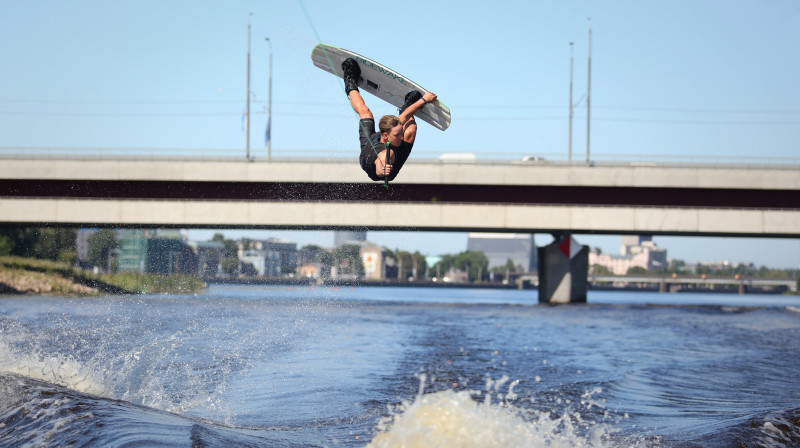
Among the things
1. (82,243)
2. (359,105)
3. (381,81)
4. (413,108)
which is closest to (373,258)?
(82,243)

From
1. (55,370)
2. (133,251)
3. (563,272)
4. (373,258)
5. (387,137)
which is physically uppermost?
A: (387,137)

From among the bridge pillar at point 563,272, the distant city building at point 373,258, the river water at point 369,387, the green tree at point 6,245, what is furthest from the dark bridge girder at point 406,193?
the green tree at point 6,245

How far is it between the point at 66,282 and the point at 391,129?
4202 centimetres

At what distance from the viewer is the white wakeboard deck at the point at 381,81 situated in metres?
10.7

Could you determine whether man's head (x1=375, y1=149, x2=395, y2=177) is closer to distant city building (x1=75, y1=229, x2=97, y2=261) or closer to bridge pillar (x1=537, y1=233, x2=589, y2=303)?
bridge pillar (x1=537, y1=233, x2=589, y2=303)

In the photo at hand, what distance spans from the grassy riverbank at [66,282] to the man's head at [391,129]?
32.9 meters

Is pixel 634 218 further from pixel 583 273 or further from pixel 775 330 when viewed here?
pixel 775 330

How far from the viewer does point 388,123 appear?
9195 mm

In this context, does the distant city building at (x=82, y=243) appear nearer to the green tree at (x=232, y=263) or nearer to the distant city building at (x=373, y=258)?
the green tree at (x=232, y=263)

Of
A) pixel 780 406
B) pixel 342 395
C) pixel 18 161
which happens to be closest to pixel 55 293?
pixel 18 161

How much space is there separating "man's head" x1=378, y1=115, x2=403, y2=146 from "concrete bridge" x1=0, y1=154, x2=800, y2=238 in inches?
1137

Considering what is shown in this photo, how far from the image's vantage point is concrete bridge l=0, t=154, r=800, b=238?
3944 centimetres

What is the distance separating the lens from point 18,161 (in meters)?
38.5

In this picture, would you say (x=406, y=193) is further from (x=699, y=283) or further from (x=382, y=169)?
(x=699, y=283)
